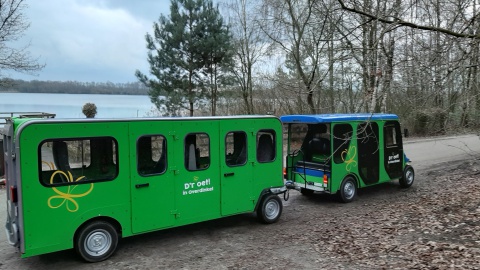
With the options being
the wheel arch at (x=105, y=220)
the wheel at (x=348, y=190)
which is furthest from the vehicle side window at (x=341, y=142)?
the wheel arch at (x=105, y=220)

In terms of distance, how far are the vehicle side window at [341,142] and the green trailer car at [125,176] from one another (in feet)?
6.81

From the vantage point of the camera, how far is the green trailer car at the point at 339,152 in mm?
10203

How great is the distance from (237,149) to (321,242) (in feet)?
8.06

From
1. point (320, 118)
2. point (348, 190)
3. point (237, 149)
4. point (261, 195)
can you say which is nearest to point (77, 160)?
point (237, 149)

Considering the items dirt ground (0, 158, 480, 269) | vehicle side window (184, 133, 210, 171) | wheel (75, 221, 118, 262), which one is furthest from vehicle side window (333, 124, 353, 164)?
wheel (75, 221, 118, 262)

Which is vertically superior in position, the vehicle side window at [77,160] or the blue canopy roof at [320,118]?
the blue canopy roof at [320,118]

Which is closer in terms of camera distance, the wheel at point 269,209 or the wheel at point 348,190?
the wheel at point 269,209

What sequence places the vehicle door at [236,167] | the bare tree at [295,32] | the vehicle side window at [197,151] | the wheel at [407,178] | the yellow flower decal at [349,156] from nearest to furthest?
the vehicle side window at [197,151] < the vehicle door at [236,167] < the yellow flower decal at [349,156] < the wheel at [407,178] < the bare tree at [295,32]

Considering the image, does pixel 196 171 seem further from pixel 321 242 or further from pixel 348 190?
pixel 348 190

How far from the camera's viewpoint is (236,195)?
815 centimetres

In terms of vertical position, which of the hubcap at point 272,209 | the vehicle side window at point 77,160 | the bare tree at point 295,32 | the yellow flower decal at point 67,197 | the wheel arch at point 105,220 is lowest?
the hubcap at point 272,209

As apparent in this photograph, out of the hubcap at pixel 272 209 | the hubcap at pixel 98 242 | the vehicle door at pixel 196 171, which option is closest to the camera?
the hubcap at pixel 98 242

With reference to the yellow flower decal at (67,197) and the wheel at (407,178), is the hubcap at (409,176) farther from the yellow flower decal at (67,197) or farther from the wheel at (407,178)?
the yellow flower decal at (67,197)

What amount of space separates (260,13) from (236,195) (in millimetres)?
16858
